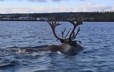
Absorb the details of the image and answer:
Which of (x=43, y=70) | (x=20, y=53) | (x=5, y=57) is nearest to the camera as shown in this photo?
(x=43, y=70)

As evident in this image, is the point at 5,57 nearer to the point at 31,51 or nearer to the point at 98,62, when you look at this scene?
the point at 31,51

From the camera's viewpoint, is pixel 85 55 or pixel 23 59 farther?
pixel 85 55

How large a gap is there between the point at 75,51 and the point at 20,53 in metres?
3.52

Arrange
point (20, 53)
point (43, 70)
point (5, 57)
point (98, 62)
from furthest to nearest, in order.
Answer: point (20, 53) < point (5, 57) < point (98, 62) < point (43, 70)

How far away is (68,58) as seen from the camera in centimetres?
2473

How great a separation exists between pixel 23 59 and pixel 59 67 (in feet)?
11.9

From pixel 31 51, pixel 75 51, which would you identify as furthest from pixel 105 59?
pixel 31 51

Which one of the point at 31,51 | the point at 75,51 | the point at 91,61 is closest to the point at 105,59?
the point at 91,61

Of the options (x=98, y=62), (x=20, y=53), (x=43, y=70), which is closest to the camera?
(x=43, y=70)

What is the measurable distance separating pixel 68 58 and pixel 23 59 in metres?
2.59

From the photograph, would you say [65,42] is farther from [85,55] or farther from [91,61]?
[91,61]

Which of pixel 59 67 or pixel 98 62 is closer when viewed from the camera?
pixel 59 67

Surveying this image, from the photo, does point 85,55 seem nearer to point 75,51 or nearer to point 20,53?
point 75,51

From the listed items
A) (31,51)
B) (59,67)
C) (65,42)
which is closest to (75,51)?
(65,42)
